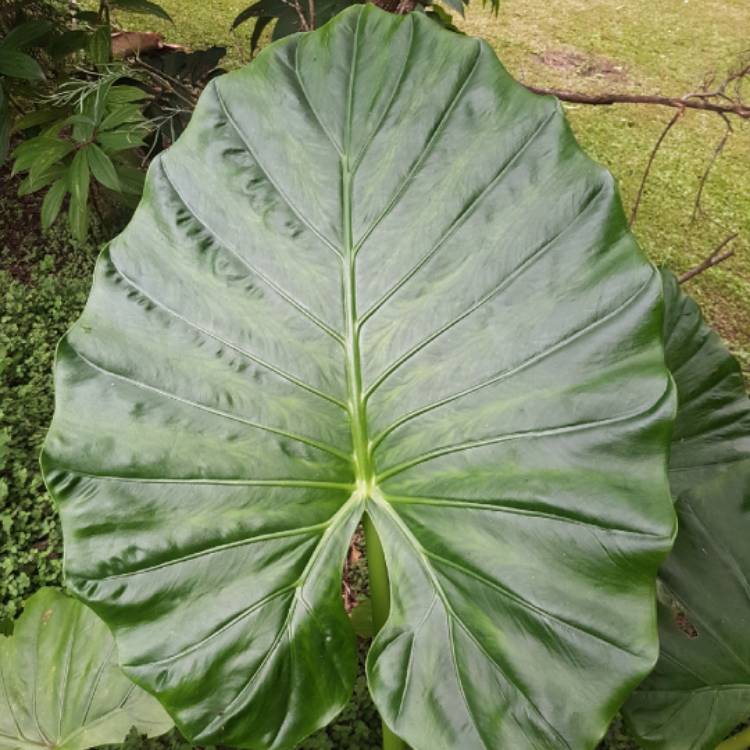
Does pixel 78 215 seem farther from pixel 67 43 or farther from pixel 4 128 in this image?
pixel 67 43

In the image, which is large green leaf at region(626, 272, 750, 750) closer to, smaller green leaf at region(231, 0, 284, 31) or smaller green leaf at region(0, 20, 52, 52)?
smaller green leaf at region(231, 0, 284, 31)

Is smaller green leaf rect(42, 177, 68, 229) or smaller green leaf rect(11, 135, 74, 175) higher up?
smaller green leaf rect(11, 135, 74, 175)

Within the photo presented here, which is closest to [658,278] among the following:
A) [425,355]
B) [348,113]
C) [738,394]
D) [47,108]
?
[425,355]

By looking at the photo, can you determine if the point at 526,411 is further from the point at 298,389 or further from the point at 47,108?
the point at 47,108

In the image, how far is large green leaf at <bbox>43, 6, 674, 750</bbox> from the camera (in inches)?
28.8

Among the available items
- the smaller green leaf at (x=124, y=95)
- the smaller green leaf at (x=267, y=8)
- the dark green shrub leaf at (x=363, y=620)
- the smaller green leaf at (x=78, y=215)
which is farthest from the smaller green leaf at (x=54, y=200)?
the dark green shrub leaf at (x=363, y=620)

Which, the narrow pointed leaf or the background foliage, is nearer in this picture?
the background foliage

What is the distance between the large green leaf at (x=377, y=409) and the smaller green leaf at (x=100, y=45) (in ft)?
4.34

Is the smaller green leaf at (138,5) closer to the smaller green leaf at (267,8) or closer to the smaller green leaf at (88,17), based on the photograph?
the smaller green leaf at (88,17)

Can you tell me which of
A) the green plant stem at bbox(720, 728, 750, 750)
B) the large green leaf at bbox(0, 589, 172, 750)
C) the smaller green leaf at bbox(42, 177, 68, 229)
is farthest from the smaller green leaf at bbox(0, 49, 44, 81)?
the green plant stem at bbox(720, 728, 750, 750)

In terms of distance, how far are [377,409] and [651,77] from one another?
319 centimetres

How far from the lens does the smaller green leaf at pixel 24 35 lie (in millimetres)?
2021

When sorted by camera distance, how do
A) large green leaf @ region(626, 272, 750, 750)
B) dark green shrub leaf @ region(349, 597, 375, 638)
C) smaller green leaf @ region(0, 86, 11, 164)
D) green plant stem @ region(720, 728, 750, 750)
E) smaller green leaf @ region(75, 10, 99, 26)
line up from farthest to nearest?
smaller green leaf @ region(75, 10, 99, 26) < smaller green leaf @ region(0, 86, 11, 164) < dark green shrub leaf @ region(349, 597, 375, 638) < green plant stem @ region(720, 728, 750, 750) < large green leaf @ region(626, 272, 750, 750)

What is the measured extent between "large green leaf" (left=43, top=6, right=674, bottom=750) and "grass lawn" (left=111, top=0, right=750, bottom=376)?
1553 millimetres
